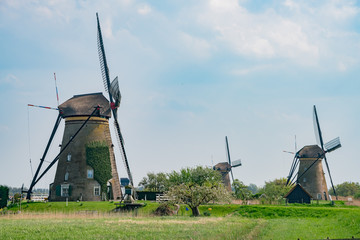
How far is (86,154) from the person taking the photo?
50.6m

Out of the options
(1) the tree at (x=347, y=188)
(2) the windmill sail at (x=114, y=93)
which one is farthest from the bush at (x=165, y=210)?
(1) the tree at (x=347, y=188)

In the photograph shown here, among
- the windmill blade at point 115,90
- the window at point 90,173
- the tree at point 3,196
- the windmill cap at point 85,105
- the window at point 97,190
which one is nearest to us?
the tree at point 3,196

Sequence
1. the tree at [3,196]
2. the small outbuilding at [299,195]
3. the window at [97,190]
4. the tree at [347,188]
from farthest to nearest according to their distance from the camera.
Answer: the tree at [347,188], the small outbuilding at [299,195], the window at [97,190], the tree at [3,196]

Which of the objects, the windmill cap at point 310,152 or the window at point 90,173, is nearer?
the window at point 90,173

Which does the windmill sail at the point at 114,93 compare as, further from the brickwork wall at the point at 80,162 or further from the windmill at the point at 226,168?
the windmill at the point at 226,168

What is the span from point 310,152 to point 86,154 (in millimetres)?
40434

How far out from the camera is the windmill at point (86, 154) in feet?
164

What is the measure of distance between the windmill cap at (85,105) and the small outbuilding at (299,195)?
2740cm

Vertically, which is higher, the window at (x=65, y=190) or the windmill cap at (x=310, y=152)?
the windmill cap at (x=310, y=152)

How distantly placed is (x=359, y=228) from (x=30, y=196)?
129ft

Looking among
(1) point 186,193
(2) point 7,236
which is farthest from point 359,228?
(2) point 7,236

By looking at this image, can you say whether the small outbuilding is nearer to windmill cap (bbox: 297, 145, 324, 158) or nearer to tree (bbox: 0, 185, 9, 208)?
windmill cap (bbox: 297, 145, 324, 158)

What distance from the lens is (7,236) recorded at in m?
23.9

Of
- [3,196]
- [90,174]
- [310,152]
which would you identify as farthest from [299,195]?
[3,196]
